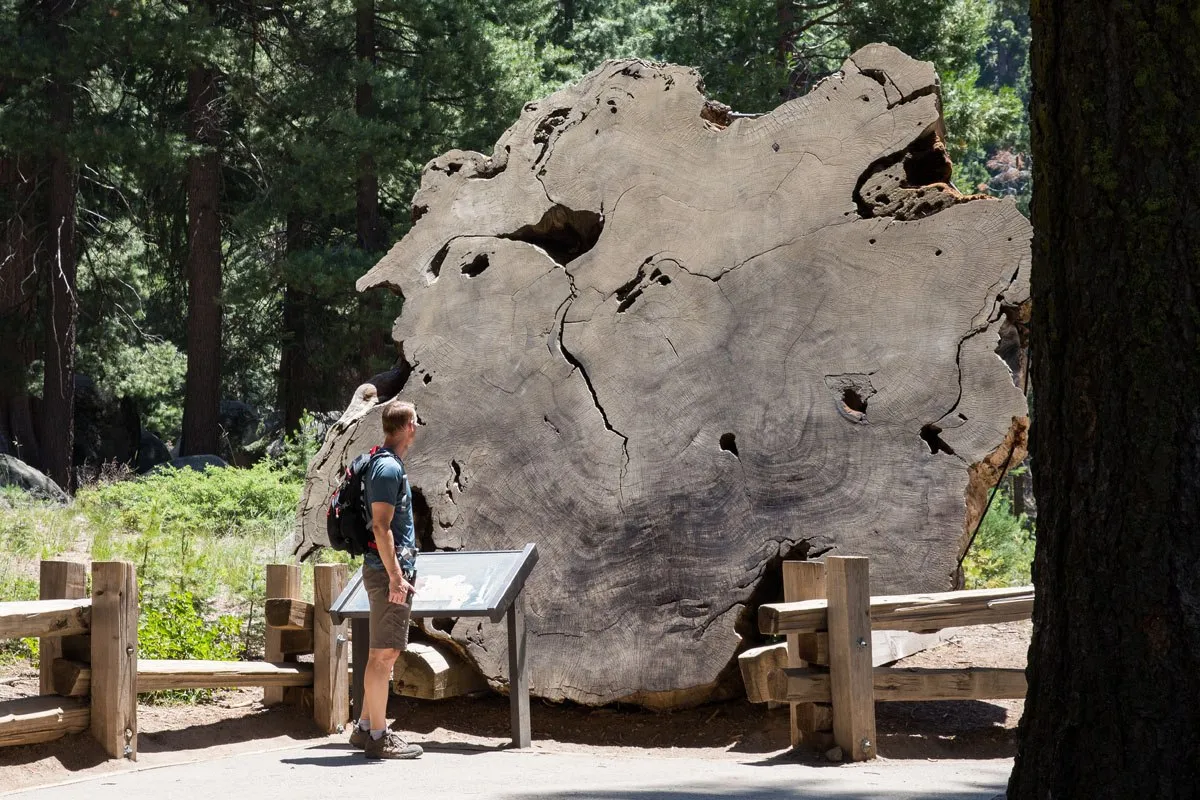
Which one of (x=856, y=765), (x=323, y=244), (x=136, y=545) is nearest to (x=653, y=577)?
(x=856, y=765)

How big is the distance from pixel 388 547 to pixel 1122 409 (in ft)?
9.91

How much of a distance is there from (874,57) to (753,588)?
2.74 m

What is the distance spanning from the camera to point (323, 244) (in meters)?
20.1

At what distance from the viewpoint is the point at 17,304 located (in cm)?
1952

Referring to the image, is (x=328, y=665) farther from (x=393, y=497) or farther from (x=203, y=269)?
(x=203, y=269)

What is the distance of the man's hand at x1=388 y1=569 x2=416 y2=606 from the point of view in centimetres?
498

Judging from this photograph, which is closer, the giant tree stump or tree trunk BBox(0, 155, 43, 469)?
the giant tree stump

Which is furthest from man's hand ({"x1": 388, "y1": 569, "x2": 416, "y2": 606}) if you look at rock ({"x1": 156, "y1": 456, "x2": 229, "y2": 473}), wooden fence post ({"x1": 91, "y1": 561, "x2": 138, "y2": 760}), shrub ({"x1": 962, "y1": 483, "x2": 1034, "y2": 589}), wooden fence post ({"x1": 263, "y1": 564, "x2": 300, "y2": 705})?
rock ({"x1": 156, "y1": 456, "x2": 229, "y2": 473})

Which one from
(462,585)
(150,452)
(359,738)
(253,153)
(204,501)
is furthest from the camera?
(150,452)

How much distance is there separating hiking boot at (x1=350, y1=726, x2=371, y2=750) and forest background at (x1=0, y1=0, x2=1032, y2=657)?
6833 millimetres

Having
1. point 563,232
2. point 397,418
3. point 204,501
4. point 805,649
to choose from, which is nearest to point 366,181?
point 204,501

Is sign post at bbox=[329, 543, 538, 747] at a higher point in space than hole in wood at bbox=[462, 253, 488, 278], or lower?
lower

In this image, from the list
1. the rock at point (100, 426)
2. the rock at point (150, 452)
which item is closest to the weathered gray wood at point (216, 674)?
the rock at point (100, 426)

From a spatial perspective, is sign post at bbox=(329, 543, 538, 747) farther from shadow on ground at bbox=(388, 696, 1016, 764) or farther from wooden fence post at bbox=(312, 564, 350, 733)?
shadow on ground at bbox=(388, 696, 1016, 764)
